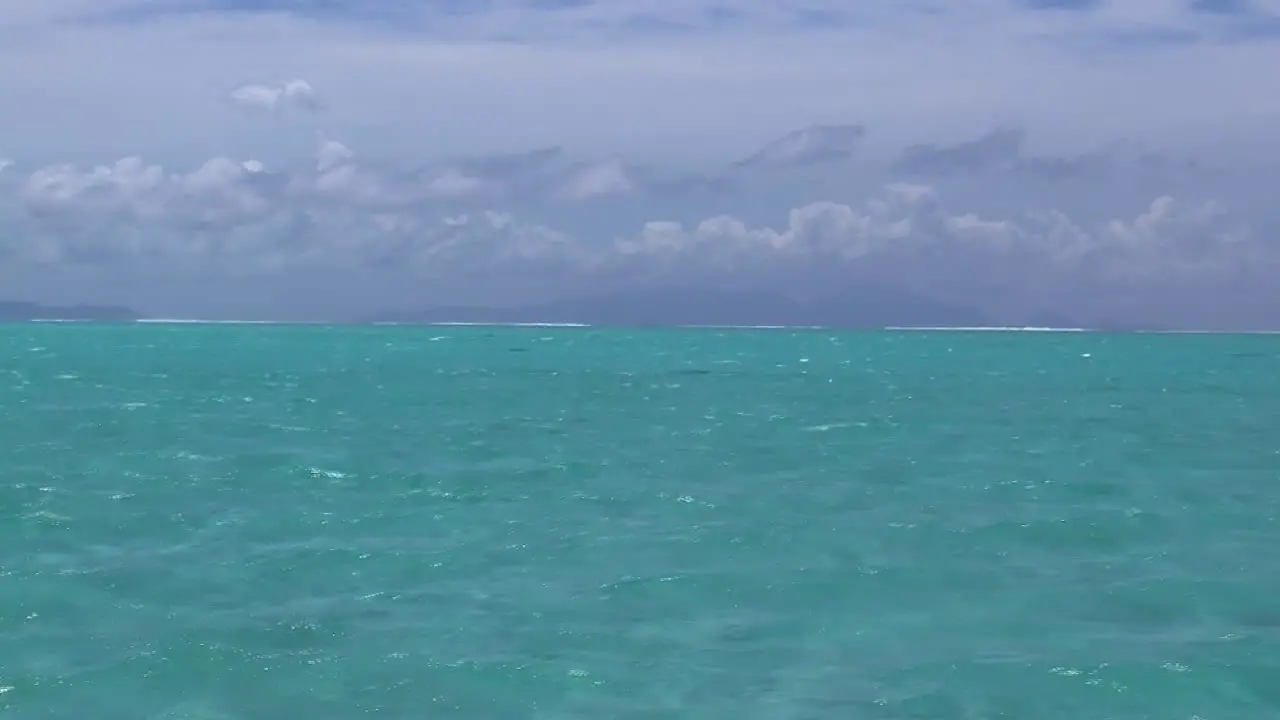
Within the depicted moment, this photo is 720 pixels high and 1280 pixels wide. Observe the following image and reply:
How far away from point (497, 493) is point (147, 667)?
1766 centimetres

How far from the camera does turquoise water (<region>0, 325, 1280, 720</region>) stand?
2012 cm

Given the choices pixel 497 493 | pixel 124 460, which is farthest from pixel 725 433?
pixel 124 460

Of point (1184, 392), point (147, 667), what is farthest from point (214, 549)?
point (1184, 392)

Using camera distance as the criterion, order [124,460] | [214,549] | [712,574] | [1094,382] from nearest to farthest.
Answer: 1. [712,574]
2. [214,549]
3. [124,460]
4. [1094,382]

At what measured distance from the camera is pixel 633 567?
2802 cm

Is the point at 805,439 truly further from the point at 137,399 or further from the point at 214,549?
the point at 137,399

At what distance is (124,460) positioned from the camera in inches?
1722

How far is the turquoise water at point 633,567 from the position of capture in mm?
20125

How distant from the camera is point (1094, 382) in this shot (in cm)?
9600

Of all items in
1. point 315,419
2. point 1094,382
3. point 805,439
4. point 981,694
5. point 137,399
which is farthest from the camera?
point 1094,382

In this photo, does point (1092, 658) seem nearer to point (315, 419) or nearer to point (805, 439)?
point (805, 439)

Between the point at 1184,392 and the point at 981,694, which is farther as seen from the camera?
the point at 1184,392

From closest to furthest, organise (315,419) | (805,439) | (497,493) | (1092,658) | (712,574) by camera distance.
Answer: (1092,658)
(712,574)
(497,493)
(805,439)
(315,419)

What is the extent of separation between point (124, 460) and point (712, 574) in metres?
24.7
